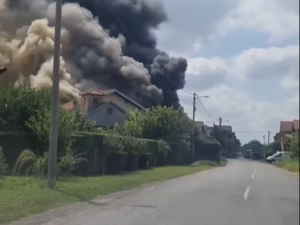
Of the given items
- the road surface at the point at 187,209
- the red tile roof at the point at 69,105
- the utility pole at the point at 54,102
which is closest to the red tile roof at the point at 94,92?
the red tile roof at the point at 69,105

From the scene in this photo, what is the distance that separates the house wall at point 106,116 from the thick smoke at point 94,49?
1.04 meters

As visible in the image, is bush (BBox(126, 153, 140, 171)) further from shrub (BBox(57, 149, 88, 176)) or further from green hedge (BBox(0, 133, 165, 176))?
shrub (BBox(57, 149, 88, 176))

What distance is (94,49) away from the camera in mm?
32594

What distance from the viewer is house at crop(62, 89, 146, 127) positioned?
29953mm

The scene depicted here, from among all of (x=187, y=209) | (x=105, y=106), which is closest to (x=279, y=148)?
(x=105, y=106)

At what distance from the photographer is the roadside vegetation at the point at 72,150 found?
19.6 m

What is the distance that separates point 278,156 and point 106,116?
64.4 ft

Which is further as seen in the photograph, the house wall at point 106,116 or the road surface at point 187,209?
the house wall at point 106,116

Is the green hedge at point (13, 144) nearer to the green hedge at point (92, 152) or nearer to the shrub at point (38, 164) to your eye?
the green hedge at point (92, 152)

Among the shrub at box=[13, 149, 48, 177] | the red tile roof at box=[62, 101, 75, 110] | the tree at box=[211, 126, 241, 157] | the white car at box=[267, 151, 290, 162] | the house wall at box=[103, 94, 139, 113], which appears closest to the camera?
the shrub at box=[13, 149, 48, 177]

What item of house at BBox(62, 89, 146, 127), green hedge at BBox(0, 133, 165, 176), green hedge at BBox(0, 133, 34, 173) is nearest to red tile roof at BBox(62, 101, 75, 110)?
house at BBox(62, 89, 146, 127)

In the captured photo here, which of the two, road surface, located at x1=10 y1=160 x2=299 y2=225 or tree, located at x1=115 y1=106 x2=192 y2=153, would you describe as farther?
tree, located at x1=115 y1=106 x2=192 y2=153

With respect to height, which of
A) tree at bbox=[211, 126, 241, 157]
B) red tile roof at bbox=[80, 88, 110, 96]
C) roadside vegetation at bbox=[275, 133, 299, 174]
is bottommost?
roadside vegetation at bbox=[275, 133, 299, 174]

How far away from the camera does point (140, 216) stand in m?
15.3
